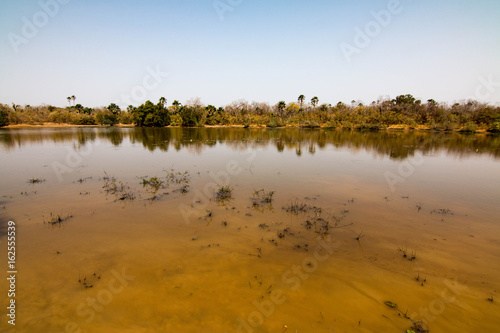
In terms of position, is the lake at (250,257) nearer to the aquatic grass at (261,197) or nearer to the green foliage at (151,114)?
the aquatic grass at (261,197)

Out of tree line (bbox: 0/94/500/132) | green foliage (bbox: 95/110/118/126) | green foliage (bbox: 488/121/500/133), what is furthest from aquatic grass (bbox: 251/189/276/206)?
green foliage (bbox: 95/110/118/126)

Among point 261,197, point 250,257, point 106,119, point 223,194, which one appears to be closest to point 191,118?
A: point 106,119

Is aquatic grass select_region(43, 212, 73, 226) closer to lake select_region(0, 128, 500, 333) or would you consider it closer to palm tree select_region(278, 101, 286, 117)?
lake select_region(0, 128, 500, 333)

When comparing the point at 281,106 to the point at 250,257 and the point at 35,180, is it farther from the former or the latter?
the point at 250,257

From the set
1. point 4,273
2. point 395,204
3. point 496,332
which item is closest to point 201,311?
point 4,273

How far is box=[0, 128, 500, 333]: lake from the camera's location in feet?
11.7

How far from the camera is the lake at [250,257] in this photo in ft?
11.7

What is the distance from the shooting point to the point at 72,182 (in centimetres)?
1089

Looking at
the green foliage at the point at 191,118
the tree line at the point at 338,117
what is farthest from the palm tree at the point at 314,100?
the green foliage at the point at 191,118

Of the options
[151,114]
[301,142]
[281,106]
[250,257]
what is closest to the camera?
[250,257]

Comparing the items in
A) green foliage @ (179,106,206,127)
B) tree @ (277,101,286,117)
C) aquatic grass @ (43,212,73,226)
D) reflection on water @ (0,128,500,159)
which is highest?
tree @ (277,101,286,117)

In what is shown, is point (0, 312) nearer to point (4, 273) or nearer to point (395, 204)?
point (4, 273)

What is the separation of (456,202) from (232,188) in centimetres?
913

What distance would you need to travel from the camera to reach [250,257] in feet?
16.9
